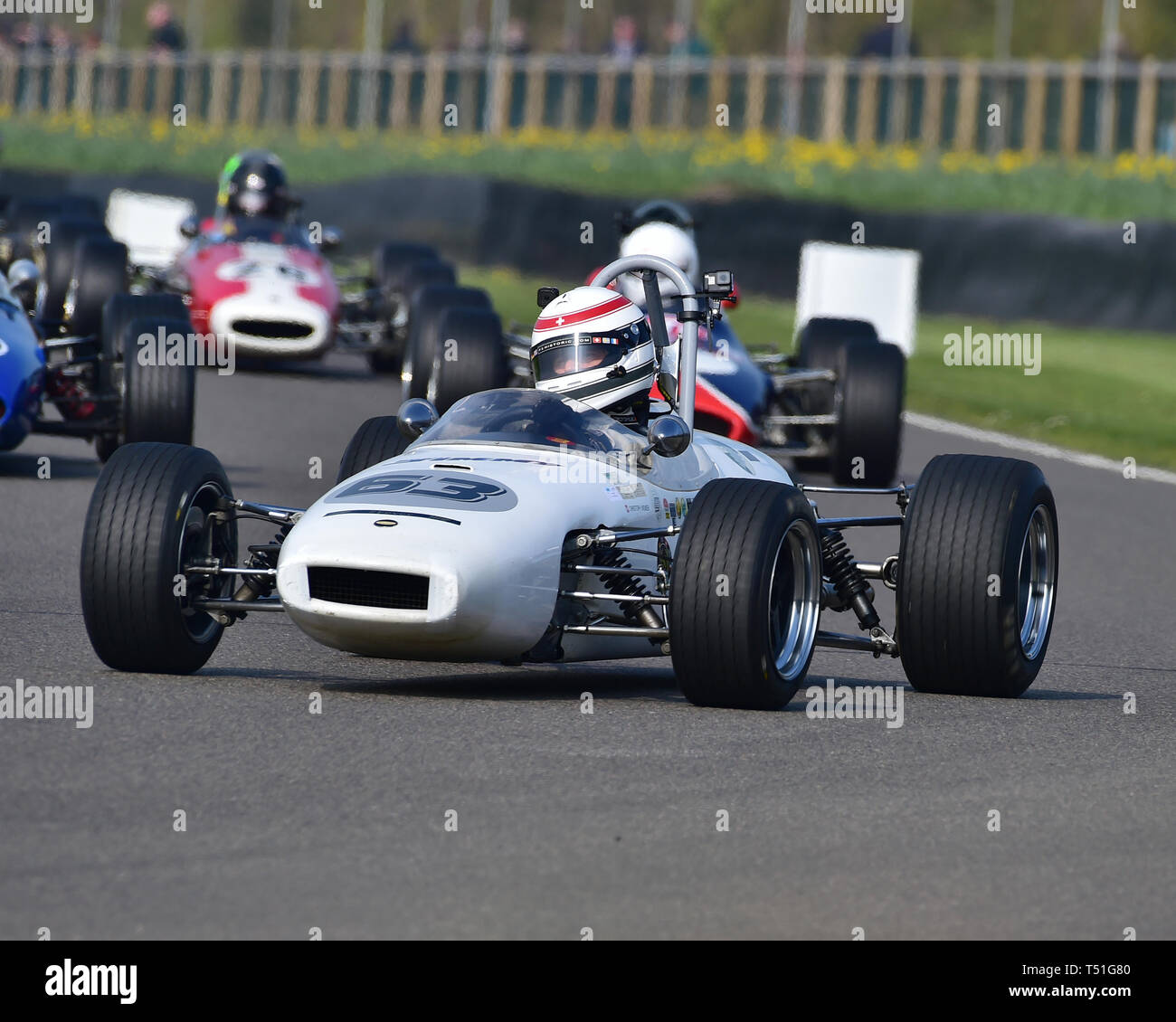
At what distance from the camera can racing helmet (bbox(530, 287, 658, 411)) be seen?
29.6 ft

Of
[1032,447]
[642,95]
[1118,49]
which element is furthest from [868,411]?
[642,95]

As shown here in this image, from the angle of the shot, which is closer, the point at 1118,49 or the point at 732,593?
the point at 732,593

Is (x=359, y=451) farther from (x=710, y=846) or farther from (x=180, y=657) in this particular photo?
(x=710, y=846)

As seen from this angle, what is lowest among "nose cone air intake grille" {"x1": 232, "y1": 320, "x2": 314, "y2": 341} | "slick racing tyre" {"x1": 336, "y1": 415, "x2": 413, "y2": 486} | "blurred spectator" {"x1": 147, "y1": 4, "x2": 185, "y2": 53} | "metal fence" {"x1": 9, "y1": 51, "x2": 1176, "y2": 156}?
"nose cone air intake grille" {"x1": 232, "y1": 320, "x2": 314, "y2": 341}

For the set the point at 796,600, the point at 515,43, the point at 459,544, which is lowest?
the point at 796,600

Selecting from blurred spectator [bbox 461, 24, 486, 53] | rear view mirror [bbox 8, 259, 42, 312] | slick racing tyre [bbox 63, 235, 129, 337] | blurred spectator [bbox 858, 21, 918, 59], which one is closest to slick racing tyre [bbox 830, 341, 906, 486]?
rear view mirror [bbox 8, 259, 42, 312]

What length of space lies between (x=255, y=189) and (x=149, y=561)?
14.6 metres

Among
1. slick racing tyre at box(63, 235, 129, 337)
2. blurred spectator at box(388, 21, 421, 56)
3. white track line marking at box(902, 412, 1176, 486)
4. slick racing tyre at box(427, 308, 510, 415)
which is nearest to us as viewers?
slick racing tyre at box(427, 308, 510, 415)

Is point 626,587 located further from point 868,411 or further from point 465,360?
point 465,360

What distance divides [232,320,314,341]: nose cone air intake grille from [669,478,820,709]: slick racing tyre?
12329mm

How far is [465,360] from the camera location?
15492mm

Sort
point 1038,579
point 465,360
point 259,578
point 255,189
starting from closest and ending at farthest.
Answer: point 259,578, point 1038,579, point 465,360, point 255,189

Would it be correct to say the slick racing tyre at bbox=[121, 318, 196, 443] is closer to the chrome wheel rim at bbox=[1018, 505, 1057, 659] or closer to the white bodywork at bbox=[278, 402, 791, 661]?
the white bodywork at bbox=[278, 402, 791, 661]

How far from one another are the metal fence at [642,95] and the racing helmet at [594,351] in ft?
79.0
